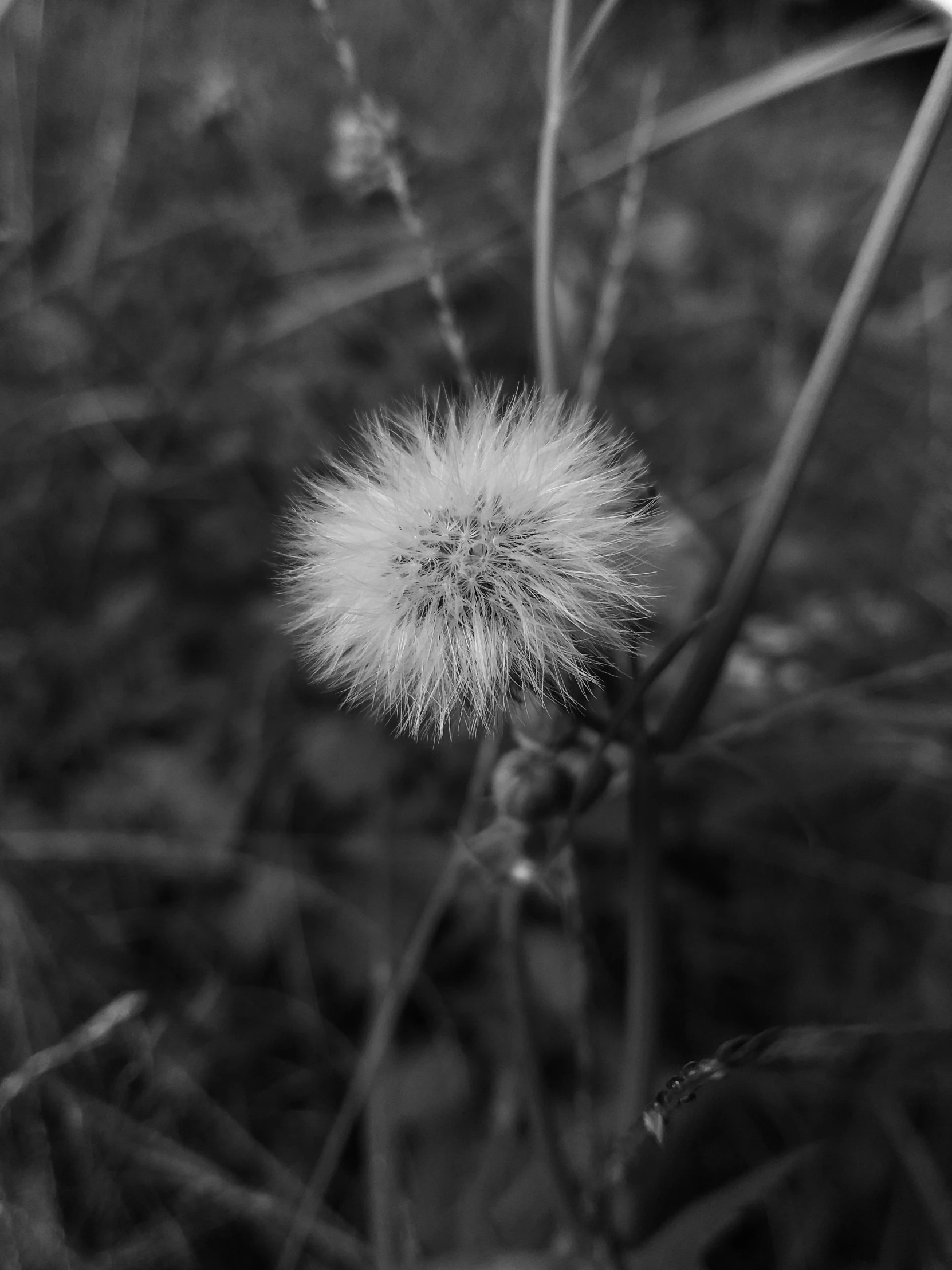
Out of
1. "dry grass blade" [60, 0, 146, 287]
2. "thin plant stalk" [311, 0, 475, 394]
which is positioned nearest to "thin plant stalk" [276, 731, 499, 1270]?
"thin plant stalk" [311, 0, 475, 394]

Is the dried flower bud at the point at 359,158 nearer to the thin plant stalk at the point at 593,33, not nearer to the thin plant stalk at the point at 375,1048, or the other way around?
the thin plant stalk at the point at 593,33

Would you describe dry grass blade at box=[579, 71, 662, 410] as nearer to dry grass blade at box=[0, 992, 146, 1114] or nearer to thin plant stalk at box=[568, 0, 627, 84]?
thin plant stalk at box=[568, 0, 627, 84]

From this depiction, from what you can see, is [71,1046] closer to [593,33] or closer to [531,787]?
[531,787]

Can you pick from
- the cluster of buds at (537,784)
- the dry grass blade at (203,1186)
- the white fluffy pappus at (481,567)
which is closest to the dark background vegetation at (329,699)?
the dry grass blade at (203,1186)

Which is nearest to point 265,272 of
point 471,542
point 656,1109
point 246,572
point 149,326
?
point 149,326

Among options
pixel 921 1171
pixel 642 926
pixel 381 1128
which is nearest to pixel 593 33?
pixel 642 926

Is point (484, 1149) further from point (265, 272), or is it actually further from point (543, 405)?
point (265, 272)
